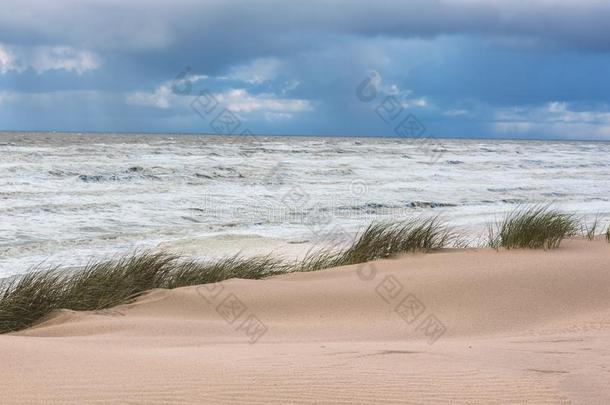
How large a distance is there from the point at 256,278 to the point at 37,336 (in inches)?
112

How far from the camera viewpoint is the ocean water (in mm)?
11867

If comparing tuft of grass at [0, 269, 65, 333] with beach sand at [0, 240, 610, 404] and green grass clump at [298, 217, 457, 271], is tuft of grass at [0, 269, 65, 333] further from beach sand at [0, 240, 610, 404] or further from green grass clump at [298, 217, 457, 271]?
green grass clump at [298, 217, 457, 271]

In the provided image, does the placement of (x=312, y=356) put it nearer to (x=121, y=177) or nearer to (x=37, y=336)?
(x=37, y=336)

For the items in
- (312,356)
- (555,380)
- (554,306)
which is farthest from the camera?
(554,306)

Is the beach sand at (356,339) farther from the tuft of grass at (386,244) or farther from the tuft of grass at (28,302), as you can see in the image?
the tuft of grass at (386,244)

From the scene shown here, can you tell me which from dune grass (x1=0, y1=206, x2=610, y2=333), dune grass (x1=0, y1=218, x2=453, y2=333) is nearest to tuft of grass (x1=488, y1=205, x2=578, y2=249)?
dune grass (x1=0, y1=206, x2=610, y2=333)

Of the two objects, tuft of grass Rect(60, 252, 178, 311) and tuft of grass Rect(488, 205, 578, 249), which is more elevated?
tuft of grass Rect(60, 252, 178, 311)

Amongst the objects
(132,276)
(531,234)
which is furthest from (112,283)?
(531,234)

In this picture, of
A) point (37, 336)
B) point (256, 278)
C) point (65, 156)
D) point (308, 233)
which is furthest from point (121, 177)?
point (37, 336)

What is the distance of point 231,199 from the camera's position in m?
18.6

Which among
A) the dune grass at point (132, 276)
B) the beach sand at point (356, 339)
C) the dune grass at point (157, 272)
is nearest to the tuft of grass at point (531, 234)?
the dune grass at point (157, 272)

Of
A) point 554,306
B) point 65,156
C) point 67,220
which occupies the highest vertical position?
point 65,156

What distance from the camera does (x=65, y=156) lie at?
98.7ft

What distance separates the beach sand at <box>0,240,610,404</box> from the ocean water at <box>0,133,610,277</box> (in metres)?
2.67
